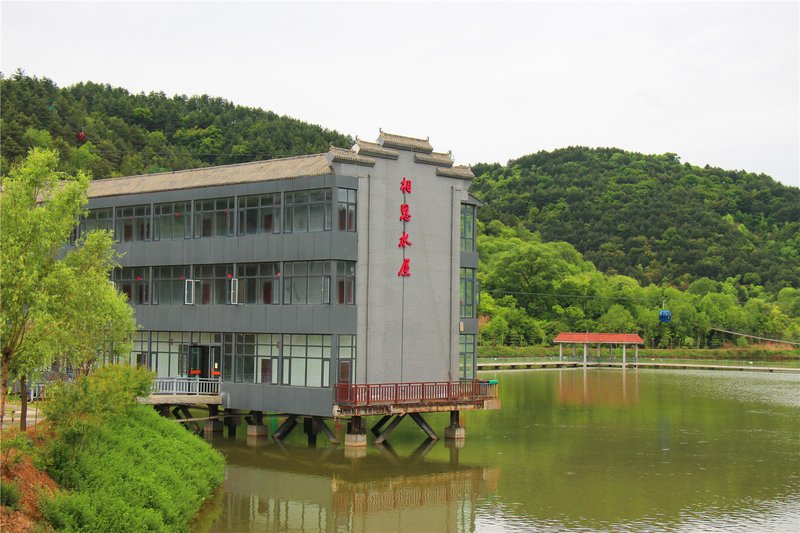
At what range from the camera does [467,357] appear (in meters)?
46.7

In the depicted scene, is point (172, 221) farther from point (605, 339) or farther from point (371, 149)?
point (605, 339)

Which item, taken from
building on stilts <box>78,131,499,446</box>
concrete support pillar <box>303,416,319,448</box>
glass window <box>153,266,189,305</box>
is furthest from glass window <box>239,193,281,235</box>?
concrete support pillar <box>303,416,319,448</box>

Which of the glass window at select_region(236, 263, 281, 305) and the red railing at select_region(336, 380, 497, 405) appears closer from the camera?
the red railing at select_region(336, 380, 497, 405)

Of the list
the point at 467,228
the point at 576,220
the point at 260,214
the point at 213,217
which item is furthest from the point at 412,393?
the point at 576,220

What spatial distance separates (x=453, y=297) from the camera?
45.4 metres

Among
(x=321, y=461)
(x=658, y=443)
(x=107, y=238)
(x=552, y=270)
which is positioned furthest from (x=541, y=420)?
(x=552, y=270)

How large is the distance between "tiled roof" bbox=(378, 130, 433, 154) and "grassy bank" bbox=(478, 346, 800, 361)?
71314mm

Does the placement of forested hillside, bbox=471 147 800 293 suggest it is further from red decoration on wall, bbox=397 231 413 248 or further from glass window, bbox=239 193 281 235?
glass window, bbox=239 193 281 235

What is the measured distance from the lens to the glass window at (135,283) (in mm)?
48756

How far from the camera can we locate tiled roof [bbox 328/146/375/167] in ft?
136

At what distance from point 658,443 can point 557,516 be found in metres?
18.1

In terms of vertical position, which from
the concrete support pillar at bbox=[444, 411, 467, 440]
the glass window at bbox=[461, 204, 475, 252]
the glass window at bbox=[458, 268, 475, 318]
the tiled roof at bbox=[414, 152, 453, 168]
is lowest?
the concrete support pillar at bbox=[444, 411, 467, 440]

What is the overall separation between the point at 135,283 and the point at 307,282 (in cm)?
1164

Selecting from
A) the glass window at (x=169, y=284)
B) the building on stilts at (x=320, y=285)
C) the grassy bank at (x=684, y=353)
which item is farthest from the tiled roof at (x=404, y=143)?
the grassy bank at (x=684, y=353)
